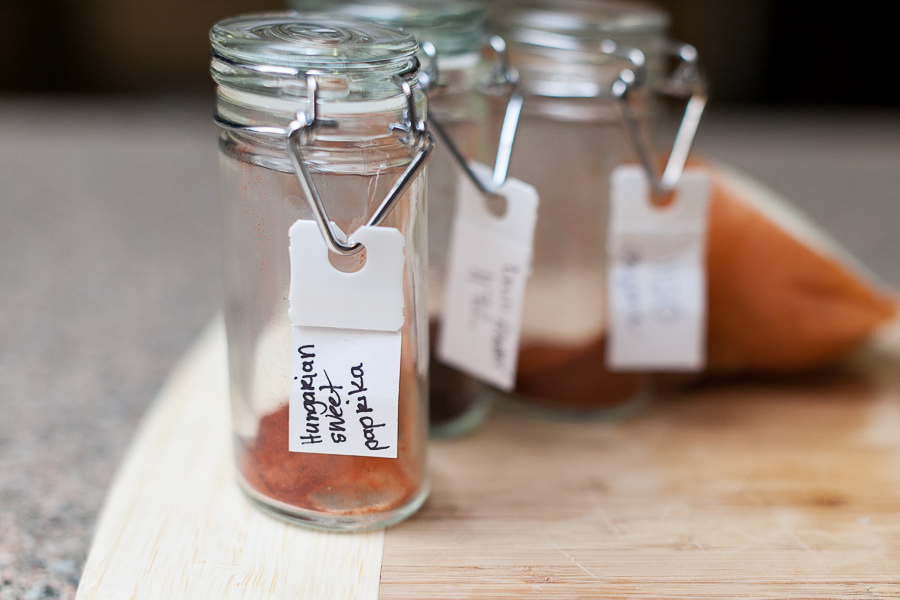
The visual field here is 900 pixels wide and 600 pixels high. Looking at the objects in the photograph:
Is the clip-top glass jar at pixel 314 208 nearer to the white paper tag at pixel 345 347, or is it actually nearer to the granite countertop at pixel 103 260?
the white paper tag at pixel 345 347

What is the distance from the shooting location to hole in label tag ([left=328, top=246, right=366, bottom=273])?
424 mm

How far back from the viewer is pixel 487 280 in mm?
537

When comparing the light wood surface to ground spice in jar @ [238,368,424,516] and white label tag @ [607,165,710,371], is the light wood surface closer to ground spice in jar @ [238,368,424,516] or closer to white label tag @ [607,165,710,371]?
ground spice in jar @ [238,368,424,516]

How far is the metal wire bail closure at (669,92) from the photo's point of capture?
1.82 ft

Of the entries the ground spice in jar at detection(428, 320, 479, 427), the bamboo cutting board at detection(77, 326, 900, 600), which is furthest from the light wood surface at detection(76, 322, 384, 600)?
the ground spice in jar at detection(428, 320, 479, 427)

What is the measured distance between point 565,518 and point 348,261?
0.63 feet

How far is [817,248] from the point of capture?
0.65 meters

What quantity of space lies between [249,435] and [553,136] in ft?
0.92

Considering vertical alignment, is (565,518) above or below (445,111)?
below

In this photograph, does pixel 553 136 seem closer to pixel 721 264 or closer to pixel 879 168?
pixel 721 264

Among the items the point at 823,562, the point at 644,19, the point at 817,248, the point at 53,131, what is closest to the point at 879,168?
the point at 817,248

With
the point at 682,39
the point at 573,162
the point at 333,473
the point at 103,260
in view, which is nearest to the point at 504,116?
the point at 573,162

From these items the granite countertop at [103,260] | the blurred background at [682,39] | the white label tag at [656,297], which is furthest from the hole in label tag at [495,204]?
the blurred background at [682,39]

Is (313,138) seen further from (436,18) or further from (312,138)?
(436,18)
